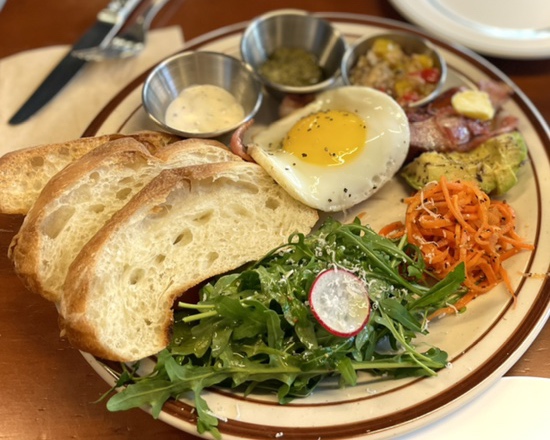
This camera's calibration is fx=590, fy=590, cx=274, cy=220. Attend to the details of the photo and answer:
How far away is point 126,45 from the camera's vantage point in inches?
149

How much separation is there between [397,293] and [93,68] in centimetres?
240

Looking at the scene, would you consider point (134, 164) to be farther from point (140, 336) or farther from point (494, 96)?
point (494, 96)

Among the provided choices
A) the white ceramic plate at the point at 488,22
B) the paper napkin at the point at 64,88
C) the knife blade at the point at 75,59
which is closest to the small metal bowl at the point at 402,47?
the white ceramic plate at the point at 488,22

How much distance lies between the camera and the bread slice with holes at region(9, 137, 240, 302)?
→ 2.43 m

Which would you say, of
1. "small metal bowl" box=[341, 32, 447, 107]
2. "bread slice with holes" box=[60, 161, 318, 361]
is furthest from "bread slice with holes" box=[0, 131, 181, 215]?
"small metal bowl" box=[341, 32, 447, 107]

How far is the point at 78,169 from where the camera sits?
254 cm

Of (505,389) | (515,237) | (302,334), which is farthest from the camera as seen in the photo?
(515,237)

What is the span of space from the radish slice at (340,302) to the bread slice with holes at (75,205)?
0.91m

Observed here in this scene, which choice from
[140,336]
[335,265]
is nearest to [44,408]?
[140,336]

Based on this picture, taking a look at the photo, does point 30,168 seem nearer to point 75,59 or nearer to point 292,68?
point 75,59

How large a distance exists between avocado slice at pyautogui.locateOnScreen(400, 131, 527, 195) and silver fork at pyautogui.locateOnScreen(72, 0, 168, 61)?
190 centimetres

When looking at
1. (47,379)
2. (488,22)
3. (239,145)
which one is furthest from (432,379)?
(488,22)

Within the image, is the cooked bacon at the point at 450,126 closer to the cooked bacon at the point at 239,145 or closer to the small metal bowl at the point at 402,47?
the small metal bowl at the point at 402,47

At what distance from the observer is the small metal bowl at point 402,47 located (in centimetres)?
352
